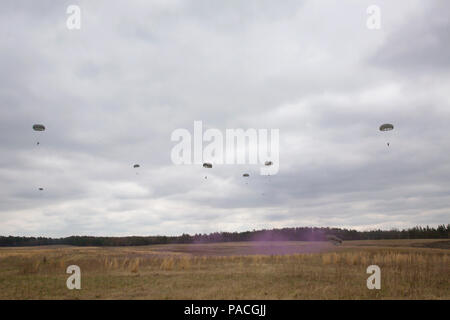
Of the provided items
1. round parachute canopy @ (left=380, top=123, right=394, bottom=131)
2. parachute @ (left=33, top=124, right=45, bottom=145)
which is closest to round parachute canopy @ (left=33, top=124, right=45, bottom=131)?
parachute @ (left=33, top=124, right=45, bottom=145)

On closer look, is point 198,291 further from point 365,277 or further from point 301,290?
point 365,277

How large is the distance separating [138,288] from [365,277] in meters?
16.5

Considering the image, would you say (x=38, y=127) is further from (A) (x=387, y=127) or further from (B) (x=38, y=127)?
(A) (x=387, y=127)

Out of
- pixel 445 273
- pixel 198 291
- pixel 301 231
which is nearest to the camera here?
pixel 198 291

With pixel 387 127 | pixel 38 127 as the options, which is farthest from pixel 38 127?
pixel 387 127

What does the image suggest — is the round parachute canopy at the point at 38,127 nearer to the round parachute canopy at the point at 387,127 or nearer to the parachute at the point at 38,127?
the parachute at the point at 38,127

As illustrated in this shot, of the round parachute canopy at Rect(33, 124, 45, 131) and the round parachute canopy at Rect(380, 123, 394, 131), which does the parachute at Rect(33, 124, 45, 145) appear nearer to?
the round parachute canopy at Rect(33, 124, 45, 131)

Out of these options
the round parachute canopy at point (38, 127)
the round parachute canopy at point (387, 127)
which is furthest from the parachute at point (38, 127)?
the round parachute canopy at point (387, 127)
